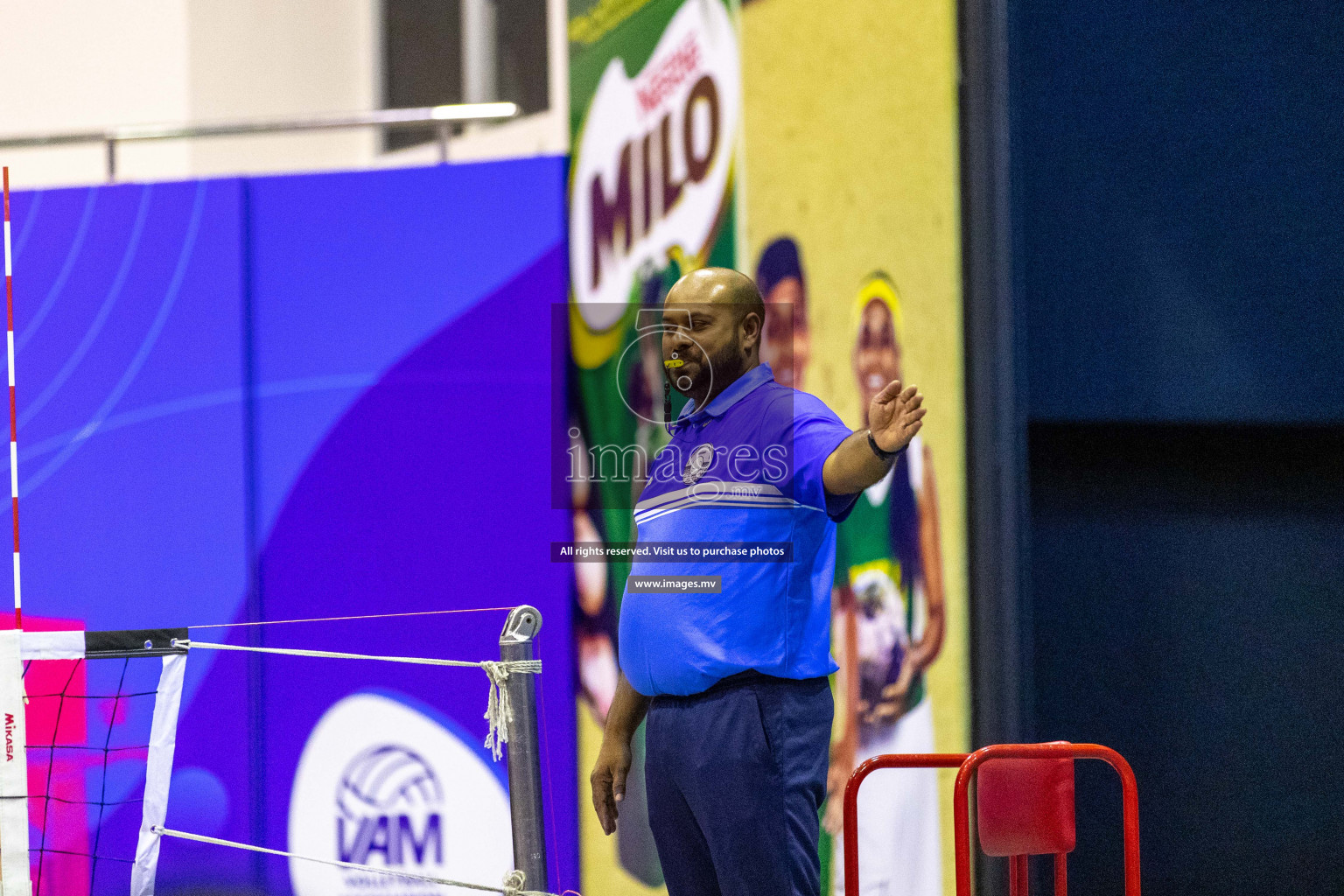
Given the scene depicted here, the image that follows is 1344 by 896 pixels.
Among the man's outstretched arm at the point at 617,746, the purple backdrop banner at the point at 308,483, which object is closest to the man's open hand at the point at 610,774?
the man's outstretched arm at the point at 617,746

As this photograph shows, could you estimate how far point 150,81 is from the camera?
614 centimetres

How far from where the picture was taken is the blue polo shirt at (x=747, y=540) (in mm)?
2367

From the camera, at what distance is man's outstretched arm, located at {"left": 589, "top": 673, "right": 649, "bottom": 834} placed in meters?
2.59

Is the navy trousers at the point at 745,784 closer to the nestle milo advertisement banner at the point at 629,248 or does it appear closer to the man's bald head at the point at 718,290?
the man's bald head at the point at 718,290

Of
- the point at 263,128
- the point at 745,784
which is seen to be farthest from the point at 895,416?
the point at 263,128

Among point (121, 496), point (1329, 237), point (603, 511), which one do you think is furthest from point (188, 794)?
point (1329, 237)

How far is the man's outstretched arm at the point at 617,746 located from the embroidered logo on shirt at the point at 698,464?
17.9 inches

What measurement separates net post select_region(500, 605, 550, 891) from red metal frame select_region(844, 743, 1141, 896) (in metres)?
0.68

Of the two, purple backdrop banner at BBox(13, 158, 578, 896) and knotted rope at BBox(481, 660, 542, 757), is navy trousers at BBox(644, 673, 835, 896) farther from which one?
purple backdrop banner at BBox(13, 158, 578, 896)

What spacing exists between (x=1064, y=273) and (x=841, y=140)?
736 millimetres

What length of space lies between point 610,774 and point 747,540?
618mm

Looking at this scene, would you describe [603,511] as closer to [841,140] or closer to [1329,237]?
[841,140]

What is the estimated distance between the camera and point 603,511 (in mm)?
3754

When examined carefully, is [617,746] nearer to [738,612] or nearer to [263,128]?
[738,612]
